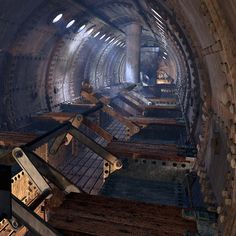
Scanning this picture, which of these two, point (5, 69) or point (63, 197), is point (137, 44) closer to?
point (5, 69)

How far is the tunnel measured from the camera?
256 centimetres

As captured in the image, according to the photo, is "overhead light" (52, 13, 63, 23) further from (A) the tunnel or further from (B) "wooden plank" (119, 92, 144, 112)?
(B) "wooden plank" (119, 92, 144, 112)

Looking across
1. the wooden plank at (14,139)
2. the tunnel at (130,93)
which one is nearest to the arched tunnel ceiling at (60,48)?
the tunnel at (130,93)

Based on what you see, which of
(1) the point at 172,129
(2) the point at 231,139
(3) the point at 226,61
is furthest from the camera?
(1) the point at 172,129

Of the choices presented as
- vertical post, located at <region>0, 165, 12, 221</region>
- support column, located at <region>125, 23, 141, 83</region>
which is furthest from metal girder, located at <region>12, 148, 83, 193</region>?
support column, located at <region>125, 23, 141, 83</region>

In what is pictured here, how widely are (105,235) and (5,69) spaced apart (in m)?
6.86

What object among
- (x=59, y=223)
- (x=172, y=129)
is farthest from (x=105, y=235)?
(x=172, y=129)

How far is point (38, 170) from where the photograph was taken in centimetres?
301

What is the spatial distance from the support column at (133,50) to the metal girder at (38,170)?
13.7 metres

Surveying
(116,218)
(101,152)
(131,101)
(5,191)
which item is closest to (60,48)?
(131,101)

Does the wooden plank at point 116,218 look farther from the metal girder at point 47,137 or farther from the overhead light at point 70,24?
the overhead light at point 70,24

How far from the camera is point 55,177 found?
10.4 feet

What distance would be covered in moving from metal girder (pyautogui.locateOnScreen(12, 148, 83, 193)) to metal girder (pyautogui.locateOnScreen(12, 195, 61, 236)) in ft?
2.01

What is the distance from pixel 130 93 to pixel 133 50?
3.48m
